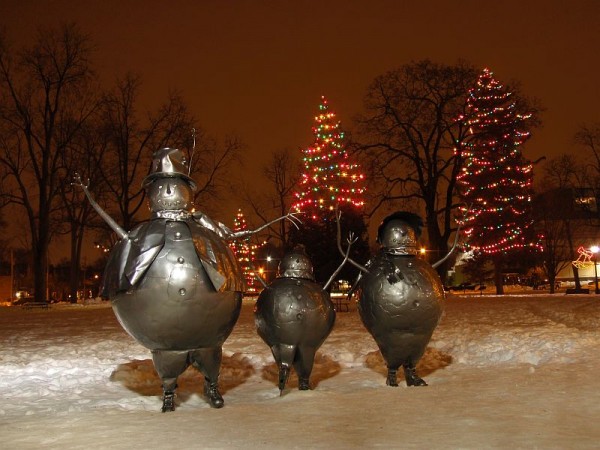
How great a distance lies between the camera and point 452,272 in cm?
7675

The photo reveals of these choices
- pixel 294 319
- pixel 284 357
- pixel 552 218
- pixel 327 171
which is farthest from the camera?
pixel 552 218

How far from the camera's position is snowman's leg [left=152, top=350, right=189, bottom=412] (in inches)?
284

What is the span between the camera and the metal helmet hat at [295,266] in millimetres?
8516

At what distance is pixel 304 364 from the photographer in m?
8.30

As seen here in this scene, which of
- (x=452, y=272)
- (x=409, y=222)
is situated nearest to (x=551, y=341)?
(x=409, y=222)

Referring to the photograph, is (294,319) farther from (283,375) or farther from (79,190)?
(79,190)

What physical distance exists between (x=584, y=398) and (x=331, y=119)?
2213 cm

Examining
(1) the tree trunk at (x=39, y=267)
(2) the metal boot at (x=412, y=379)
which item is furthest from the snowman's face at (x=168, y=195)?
(1) the tree trunk at (x=39, y=267)

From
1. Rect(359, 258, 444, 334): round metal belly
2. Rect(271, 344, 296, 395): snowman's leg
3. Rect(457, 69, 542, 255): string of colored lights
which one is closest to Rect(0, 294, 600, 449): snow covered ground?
Rect(271, 344, 296, 395): snowman's leg

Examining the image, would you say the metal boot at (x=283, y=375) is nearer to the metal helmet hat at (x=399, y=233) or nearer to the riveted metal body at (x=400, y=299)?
the riveted metal body at (x=400, y=299)

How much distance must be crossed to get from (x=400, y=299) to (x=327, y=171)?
Result: 19.6 m

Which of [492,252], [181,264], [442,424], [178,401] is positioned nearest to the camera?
[442,424]

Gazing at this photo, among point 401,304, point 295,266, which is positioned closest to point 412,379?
point 401,304

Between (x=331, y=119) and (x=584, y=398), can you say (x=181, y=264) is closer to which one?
(x=584, y=398)
